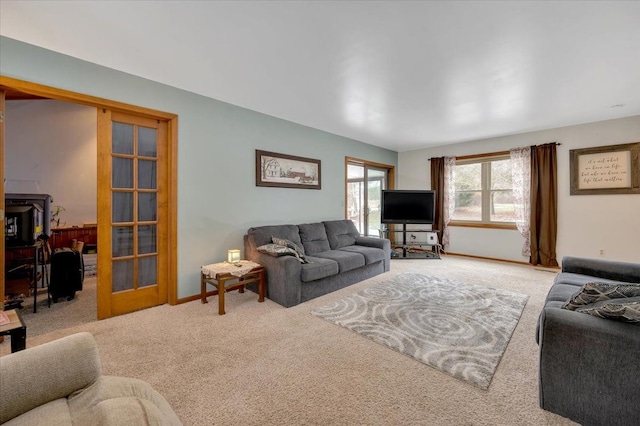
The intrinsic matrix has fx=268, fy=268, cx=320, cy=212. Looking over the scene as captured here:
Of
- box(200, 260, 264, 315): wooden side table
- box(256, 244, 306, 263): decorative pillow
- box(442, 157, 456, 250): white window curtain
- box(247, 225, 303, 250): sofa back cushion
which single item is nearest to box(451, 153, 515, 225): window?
box(442, 157, 456, 250): white window curtain

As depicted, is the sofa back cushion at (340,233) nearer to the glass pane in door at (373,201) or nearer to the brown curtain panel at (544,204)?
the glass pane in door at (373,201)

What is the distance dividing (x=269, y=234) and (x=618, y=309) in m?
3.22

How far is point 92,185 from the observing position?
201 inches

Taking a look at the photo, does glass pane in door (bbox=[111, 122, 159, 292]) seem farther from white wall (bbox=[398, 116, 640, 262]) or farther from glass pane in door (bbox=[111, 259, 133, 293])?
white wall (bbox=[398, 116, 640, 262])

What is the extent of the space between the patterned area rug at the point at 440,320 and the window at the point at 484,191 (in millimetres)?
2518

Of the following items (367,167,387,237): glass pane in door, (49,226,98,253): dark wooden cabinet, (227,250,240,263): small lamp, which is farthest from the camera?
(367,167,387,237): glass pane in door

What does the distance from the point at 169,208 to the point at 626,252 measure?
6.65 metres

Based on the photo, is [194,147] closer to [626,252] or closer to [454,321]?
[454,321]

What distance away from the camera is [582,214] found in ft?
14.9

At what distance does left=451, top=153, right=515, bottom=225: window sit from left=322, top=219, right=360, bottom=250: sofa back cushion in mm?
2717

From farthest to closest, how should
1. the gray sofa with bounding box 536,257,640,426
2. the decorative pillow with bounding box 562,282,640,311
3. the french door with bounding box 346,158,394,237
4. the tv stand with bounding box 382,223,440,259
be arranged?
the french door with bounding box 346,158,394,237
the tv stand with bounding box 382,223,440,259
the decorative pillow with bounding box 562,282,640,311
the gray sofa with bounding box 536,257,640,426

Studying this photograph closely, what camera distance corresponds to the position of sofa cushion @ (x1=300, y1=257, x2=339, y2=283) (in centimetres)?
319

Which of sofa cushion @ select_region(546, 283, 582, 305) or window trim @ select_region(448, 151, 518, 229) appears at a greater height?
window trim @ select_region(448, 151, 518, 229)

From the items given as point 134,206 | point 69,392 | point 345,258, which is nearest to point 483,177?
point 345,258
